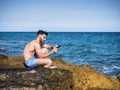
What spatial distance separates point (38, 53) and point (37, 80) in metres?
1.36

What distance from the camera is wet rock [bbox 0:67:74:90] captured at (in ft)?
16.7

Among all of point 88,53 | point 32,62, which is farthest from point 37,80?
point 88,53

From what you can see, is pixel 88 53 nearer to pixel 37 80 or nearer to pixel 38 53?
pixel 38 53

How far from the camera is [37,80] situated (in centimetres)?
545

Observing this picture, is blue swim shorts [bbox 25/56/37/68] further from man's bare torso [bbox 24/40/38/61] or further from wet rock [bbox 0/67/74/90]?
wet rock [bbox 0/67/74/90]

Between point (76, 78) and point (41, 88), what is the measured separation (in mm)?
2921

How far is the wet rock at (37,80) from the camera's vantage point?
16.7 feet

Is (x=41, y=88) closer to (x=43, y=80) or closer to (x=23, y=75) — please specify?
(x=43, y=80)

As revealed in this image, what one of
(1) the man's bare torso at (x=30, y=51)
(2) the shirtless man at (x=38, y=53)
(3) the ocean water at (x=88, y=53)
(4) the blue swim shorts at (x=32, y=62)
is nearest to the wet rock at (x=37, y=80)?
(2) the shirtless man at (x=38, y=53)

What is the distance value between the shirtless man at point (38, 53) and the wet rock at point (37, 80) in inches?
25.7

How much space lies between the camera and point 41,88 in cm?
520

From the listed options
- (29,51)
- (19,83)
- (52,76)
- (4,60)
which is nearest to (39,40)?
(29,51)

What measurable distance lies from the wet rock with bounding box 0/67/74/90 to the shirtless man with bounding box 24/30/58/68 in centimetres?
65

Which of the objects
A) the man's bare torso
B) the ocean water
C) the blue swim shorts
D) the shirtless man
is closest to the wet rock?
the shirtless man
